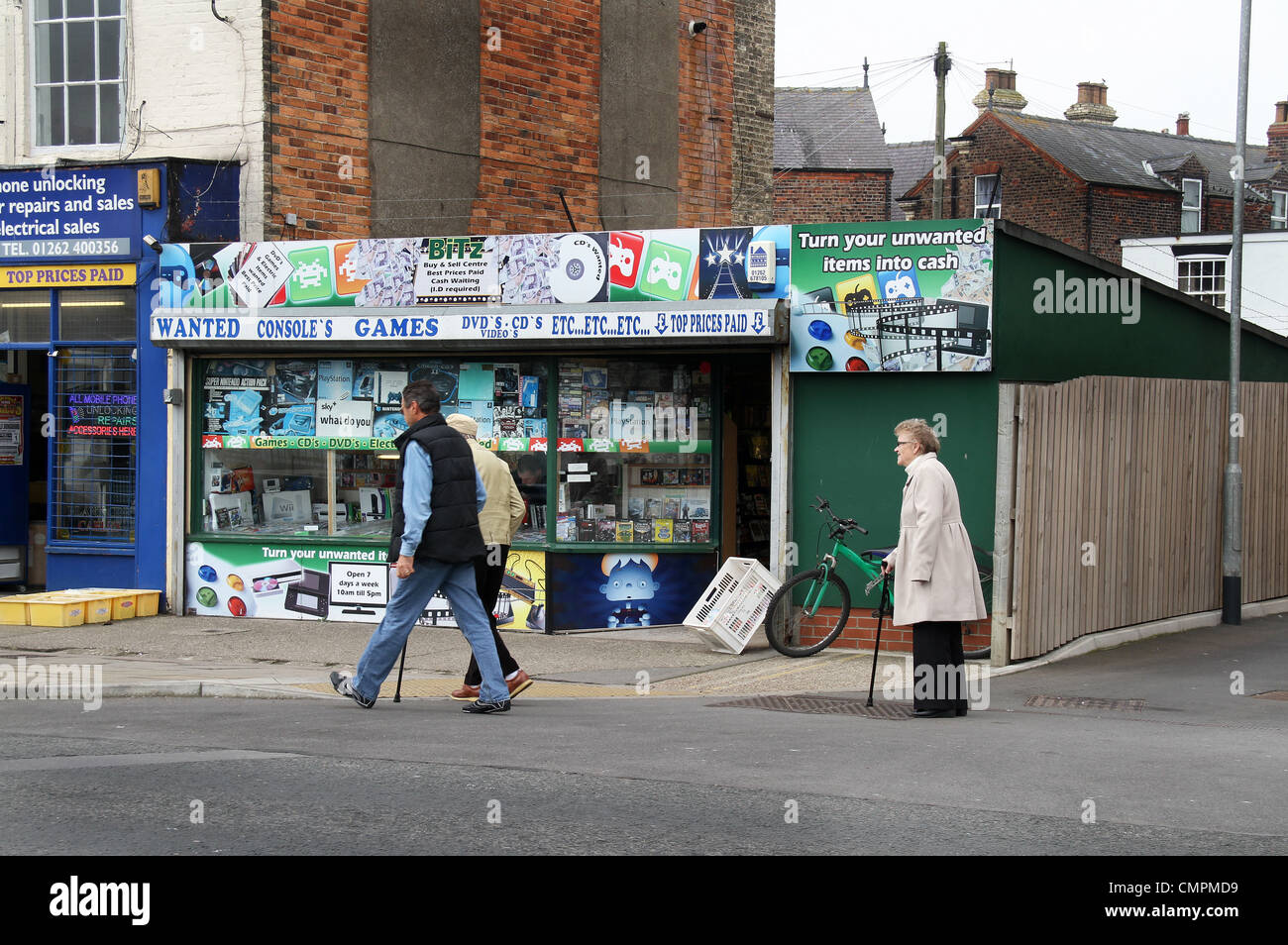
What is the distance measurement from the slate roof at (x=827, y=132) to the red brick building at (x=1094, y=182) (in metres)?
2.32

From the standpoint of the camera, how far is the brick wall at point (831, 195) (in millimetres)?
46562

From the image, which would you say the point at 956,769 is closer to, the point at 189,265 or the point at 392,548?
the point at 392,548

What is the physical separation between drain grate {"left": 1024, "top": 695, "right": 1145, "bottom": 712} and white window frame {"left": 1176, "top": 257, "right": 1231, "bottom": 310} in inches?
1419

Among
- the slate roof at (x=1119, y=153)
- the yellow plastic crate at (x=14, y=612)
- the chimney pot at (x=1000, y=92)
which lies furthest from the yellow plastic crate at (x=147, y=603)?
the chimney pot at (x=1000, y=92)

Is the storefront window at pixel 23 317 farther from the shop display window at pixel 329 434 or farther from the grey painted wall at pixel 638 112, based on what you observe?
the grey painted wall at pixel 638 112

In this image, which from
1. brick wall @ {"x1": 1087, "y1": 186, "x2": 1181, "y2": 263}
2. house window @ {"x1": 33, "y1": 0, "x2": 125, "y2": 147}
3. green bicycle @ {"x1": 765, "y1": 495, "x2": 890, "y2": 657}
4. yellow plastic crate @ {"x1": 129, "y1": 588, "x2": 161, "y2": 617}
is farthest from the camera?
brick wall @ {"x1": 1087, "y1": 186, "x2": 1181, "y2": 263}

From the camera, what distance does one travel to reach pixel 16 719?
828 centimetres

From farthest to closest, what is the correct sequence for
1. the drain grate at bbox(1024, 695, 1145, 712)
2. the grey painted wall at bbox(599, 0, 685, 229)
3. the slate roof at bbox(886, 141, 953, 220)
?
the slate roof at bbox(886, 141, 953, 220) < the grey painted wall at bbox(599, 0, 685, 229) < the drain grate at bbox(1024, 695, 1145, 712)

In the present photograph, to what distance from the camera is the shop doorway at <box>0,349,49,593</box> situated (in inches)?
592

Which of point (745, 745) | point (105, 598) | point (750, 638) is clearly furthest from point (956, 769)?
point (105, 598)

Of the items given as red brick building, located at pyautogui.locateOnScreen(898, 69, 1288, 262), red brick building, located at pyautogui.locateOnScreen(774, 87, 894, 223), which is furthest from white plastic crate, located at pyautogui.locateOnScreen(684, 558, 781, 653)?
A: red brick building, located at pyautogui.locateOnScreen(774, 87, 894, 223)

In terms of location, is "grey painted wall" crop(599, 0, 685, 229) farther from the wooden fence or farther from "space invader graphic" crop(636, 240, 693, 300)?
the wooden fence

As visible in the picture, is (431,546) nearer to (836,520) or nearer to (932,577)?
(932,577)
